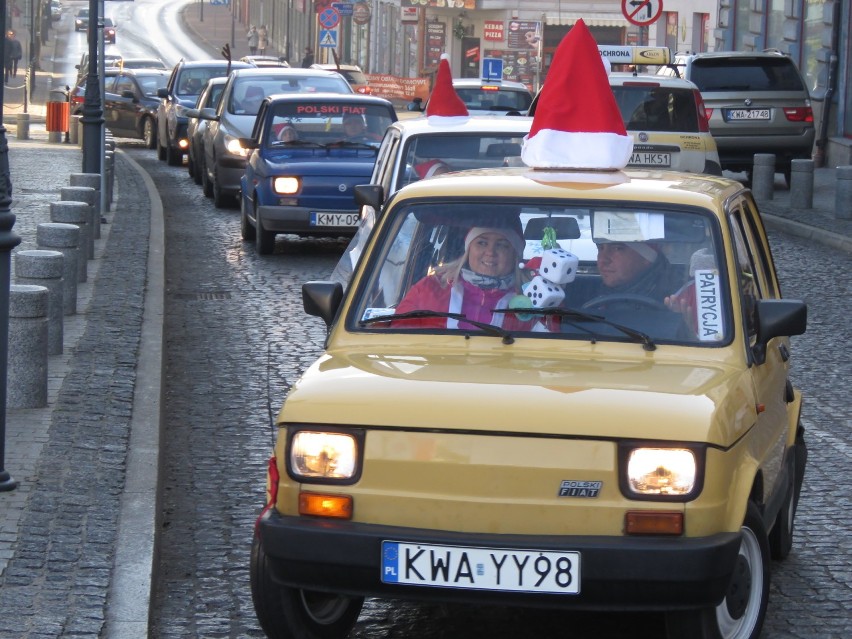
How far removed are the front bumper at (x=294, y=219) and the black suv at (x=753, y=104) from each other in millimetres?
9847

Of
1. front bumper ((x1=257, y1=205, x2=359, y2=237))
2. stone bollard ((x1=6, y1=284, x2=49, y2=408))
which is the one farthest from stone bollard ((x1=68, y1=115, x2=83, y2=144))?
stone bollard ((x1=6, y1=284, x2=49, y2=408))

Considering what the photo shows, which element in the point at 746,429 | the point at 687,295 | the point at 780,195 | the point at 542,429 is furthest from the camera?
the point at 780,195

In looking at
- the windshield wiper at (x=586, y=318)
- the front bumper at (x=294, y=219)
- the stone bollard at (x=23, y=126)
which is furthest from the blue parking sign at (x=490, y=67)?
the windshield wiper at (x=586, y=318)

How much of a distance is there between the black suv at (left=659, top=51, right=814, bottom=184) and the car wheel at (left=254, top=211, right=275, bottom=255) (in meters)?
9.96

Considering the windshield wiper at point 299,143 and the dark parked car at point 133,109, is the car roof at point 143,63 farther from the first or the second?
the windshield wiper at point 299,143

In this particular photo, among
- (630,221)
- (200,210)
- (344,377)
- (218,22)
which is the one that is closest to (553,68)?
(630,221)

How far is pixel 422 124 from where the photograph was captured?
11.8m

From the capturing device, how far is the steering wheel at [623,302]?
5379 mm

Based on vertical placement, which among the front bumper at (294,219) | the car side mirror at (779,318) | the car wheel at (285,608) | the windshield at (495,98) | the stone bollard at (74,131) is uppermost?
the car side mirror at (779,318)

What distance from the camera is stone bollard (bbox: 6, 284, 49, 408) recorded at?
324 inches

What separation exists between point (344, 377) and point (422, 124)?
6981mm

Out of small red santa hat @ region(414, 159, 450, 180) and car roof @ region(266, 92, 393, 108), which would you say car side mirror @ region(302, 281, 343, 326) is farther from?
car roof @ region(266, 92, 393, 108)

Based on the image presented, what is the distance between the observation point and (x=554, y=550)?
14.6ft

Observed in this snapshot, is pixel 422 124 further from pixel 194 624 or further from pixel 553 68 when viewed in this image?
pixel 194 624
